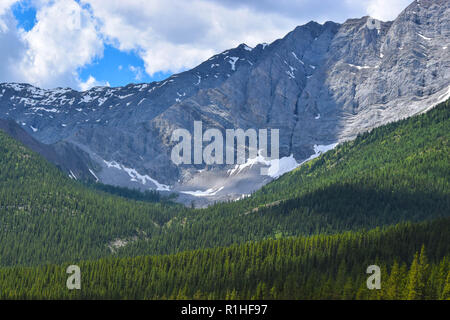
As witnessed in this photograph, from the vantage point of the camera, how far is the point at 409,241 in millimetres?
141500

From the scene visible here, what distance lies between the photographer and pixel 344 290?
111 metres

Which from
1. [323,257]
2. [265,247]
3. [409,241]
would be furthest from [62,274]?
[409,241]

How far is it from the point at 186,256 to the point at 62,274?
29276 mm

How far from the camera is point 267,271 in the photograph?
5487 inches

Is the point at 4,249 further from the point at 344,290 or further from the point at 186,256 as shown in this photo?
the point at 344,290

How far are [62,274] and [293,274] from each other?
5353cm

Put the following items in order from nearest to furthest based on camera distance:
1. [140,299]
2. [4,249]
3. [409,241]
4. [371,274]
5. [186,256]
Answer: [371,274] → [140,299] → [409,241] → [186,256] → [4,249]

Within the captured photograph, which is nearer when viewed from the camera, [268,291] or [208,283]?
[268,291]

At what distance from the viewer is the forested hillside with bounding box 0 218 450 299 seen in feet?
390

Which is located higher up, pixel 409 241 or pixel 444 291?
pixel 409 241

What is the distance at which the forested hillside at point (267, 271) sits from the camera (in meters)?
119

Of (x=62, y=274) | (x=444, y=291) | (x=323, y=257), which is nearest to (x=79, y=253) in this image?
(x=62, y=274)
